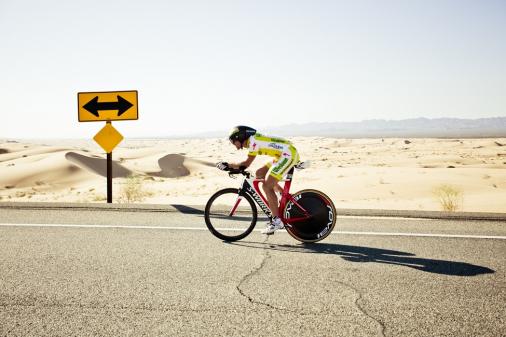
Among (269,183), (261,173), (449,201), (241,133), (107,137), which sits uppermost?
(241,133)

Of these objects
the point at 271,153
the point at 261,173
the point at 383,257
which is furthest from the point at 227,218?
the point at 383,257

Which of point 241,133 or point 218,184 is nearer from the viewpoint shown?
point 241,133

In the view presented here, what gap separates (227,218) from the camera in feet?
23.5

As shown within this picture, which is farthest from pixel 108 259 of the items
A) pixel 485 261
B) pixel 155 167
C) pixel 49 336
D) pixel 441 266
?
pixel 155 167

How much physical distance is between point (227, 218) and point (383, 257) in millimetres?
2531

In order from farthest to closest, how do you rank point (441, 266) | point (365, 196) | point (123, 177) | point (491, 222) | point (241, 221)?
point (123, 177), point (365, 196), point (491, 222), point (241, 221), point (441, 266)

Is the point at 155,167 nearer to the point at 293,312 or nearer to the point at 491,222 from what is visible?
the point at 491,222

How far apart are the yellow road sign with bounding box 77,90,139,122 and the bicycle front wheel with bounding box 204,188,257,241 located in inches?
178

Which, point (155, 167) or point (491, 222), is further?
point (155, 167)

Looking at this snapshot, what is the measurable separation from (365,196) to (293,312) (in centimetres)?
1397

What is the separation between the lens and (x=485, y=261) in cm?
541

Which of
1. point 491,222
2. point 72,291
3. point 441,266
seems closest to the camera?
point 72,291

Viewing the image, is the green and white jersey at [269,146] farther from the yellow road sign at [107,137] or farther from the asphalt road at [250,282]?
the yellow road sign at [107,137]

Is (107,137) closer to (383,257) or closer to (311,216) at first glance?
(311,216)
